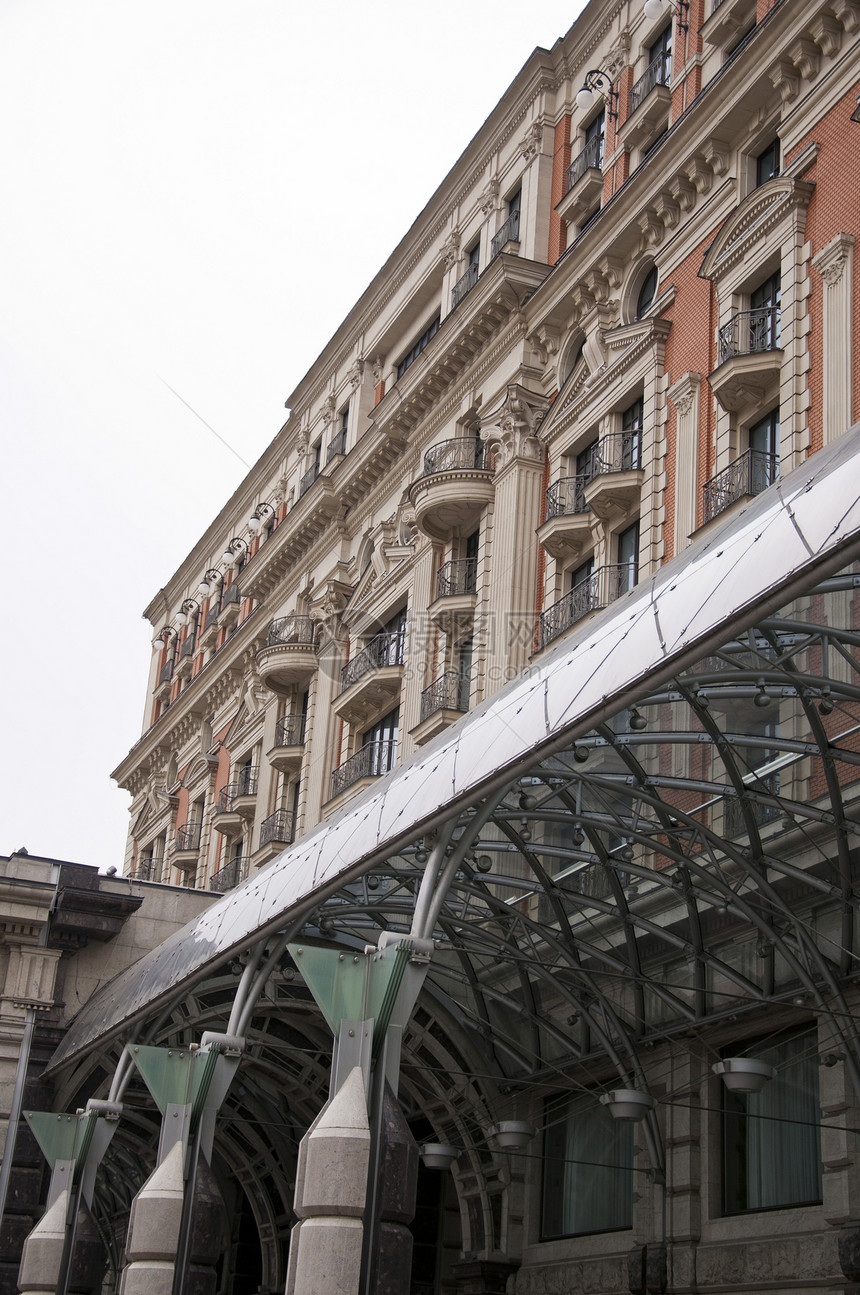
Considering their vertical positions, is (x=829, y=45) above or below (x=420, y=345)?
below

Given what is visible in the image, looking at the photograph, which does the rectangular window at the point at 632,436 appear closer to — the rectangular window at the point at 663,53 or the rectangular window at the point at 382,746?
the rectangular window at the point at 663,53

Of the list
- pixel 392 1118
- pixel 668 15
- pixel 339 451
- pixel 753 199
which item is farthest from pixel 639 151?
pixel 392 1118

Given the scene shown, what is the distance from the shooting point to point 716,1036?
812 inches

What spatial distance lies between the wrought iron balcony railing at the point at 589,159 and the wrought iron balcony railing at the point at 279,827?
61.7 feet

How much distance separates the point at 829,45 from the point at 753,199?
8.59 ft

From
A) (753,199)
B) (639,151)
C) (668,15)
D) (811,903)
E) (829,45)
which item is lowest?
(811,903)

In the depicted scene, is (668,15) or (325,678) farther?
(325,678)

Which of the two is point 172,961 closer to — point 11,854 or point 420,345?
point 11,854

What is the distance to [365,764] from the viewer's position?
3891cm

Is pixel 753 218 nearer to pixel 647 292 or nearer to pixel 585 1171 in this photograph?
pixel 647 292

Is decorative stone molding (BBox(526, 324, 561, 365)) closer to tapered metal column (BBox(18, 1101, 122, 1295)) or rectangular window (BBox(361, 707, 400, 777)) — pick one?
rectangular window (BBox(361, 707, 400, 777))

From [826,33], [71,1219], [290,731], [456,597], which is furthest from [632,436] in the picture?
[290,731]

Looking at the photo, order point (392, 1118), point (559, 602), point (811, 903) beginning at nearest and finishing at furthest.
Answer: point (392, 1118), point (811, 903), point (559, 602)

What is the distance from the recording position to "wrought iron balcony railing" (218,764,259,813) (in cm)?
4750
